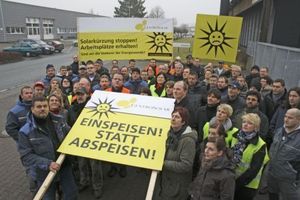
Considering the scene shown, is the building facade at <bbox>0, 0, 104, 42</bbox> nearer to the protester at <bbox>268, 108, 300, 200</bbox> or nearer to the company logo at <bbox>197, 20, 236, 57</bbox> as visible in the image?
the company logo at <bbox>197, 20, 236, 57</bbox>

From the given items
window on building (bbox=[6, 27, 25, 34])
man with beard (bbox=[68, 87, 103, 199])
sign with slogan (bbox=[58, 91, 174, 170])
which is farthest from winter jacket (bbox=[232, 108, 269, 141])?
window on building (bbox=[6, 27, 25, 34])

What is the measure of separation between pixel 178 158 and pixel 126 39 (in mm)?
5607

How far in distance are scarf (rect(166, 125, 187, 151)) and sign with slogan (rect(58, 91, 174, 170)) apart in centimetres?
13

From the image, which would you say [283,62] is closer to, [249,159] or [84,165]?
[249,159]

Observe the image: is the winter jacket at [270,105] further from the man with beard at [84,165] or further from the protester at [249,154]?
the man with beard at [84,165]

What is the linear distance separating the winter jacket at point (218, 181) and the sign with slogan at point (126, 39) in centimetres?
572

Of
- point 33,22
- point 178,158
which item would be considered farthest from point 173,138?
point 33,22

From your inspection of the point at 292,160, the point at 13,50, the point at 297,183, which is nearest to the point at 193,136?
the point at 292,160

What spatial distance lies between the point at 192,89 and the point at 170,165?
2.88m

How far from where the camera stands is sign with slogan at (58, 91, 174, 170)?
382cm

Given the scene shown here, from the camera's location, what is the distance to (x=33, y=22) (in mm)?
60750

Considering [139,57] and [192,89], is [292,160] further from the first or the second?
[139,57]

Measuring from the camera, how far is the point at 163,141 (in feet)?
12.9

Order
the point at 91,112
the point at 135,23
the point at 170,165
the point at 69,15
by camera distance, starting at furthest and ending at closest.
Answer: the point at 69,15 < the point at 135,23 < the point at 91,112 < the point at 170,165
